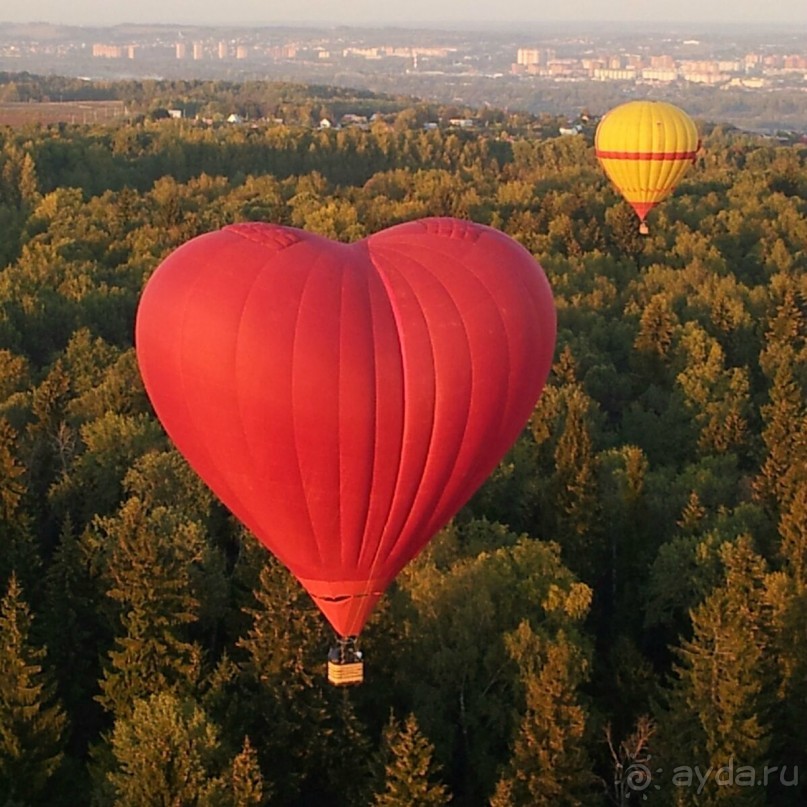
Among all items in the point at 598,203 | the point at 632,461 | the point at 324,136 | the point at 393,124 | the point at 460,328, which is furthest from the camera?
the point at 393,124

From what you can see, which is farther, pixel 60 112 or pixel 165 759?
pixel 60 112

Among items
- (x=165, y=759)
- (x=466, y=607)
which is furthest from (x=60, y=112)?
(x=165, y=759)

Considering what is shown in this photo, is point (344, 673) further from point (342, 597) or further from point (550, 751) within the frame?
point (550, 751)

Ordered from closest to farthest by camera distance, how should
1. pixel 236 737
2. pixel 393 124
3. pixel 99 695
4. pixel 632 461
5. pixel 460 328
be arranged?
pixel 460 328 < pixel 236 737 < pixel 99 695 < pixel 632 461 < pixel 393 124

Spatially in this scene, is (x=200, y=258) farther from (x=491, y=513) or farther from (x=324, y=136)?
(x=324, y=136)

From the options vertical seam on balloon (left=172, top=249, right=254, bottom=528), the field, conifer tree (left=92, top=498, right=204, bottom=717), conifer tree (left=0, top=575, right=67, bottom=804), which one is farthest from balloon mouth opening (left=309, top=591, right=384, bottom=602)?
the field

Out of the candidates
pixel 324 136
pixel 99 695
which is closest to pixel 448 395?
pixel 99 695

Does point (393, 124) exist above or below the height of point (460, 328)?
below

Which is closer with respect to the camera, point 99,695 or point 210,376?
point 210,376
